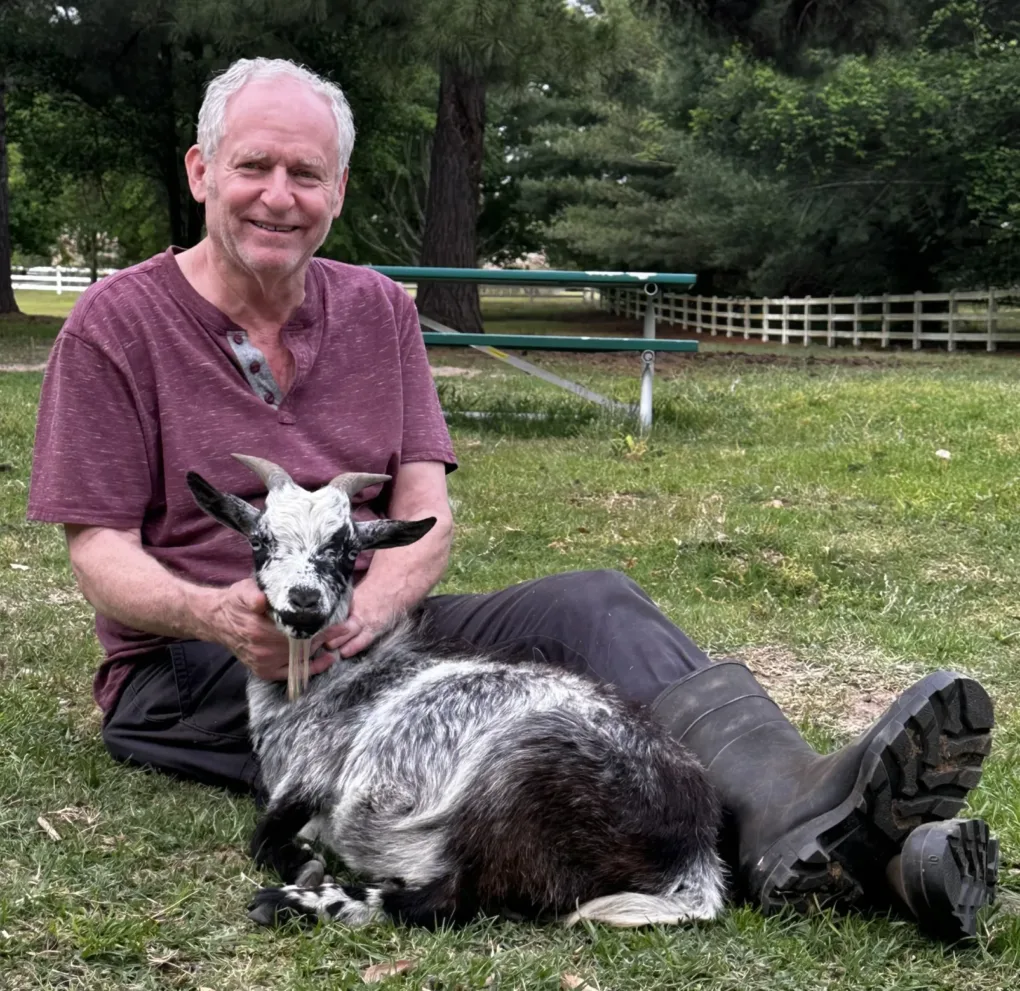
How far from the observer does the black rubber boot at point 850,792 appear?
241 cm

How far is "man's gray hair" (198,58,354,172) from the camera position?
309cm

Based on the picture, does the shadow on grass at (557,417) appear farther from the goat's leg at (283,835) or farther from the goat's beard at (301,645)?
the goat's leg at (283,835)

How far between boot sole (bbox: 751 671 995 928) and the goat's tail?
133mm

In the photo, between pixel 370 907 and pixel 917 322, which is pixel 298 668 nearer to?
pixel 370 907

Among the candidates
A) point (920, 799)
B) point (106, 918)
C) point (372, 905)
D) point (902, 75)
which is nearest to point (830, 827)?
point (920, 799)

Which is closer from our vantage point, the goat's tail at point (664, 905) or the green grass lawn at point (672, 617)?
the green grass lawn at point (672, 617)

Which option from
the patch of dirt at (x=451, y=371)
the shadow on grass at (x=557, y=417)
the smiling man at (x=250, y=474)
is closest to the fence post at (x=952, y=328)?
the patch of dirt at (x=451, y=371)

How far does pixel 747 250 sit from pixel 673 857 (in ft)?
90.9

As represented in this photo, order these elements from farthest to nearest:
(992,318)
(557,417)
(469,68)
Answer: (992,318) < (469,68) < (557,417)

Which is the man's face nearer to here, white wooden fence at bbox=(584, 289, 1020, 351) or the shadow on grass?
the shadow on grass

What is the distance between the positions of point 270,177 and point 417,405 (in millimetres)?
721

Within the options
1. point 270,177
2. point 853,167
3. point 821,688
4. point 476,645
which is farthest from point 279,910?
point 853,167

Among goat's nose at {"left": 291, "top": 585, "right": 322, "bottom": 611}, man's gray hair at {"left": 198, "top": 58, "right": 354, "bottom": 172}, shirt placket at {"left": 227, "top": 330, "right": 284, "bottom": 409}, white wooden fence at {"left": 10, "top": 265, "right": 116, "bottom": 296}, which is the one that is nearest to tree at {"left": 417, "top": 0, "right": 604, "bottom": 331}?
man's gray hair at {"left": 198, "top": 58, "right": 354, "bottom": 172}

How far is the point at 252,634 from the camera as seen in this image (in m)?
2.78
